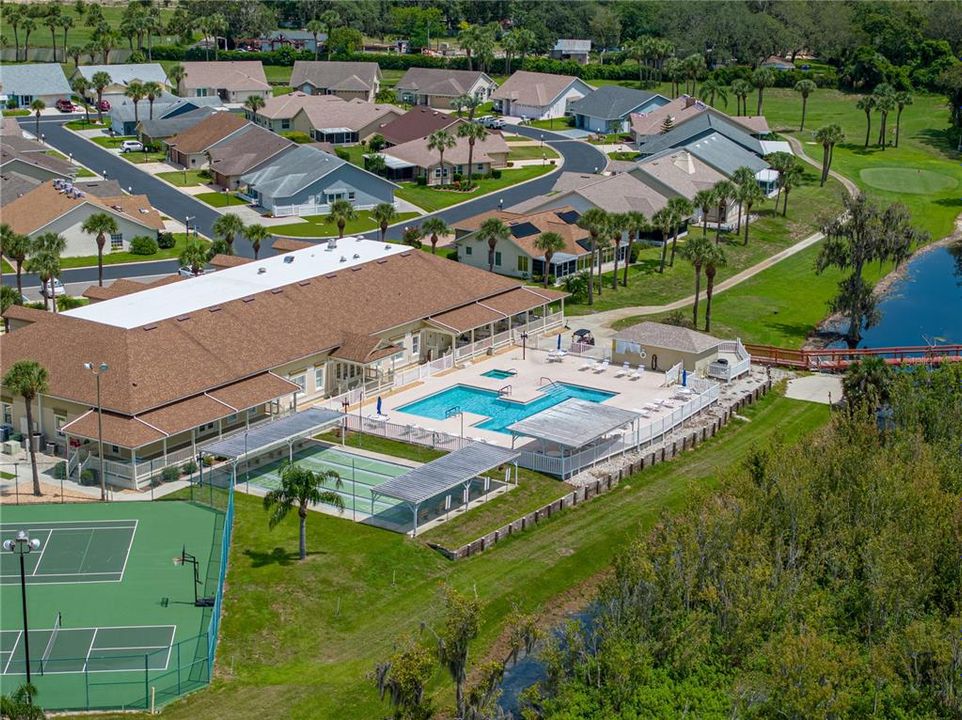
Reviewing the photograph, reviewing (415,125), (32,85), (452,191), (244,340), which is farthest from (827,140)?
(32,85)

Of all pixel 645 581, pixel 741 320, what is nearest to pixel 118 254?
pixel 741 320

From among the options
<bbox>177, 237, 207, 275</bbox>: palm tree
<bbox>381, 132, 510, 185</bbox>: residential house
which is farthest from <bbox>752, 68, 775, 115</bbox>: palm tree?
<bbox>177, 237, 207, 275</bbox>: palm tree

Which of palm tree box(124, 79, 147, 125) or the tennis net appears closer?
the tennis net

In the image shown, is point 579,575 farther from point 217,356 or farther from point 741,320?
point 741,320

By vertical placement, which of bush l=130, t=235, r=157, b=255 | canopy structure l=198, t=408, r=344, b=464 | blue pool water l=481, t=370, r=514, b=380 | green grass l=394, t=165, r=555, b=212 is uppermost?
green grass l=394, t=165, r=555, b=212

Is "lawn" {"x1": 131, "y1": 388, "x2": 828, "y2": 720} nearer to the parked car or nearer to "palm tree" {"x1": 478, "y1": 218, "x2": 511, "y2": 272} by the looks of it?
the parked car

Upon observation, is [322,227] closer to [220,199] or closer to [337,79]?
[220,199]
